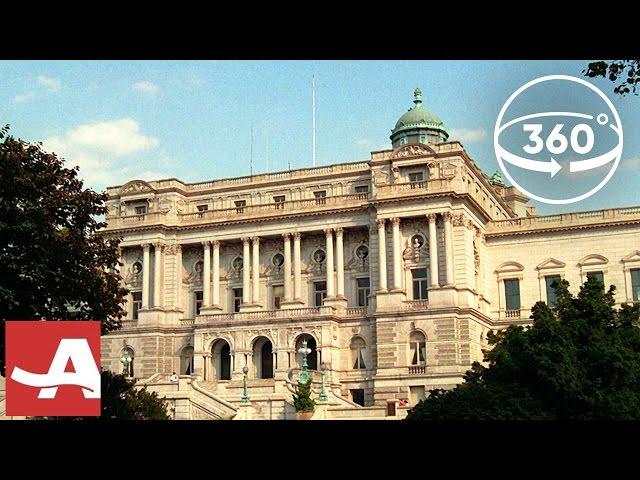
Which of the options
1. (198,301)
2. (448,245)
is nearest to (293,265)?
(198,301)

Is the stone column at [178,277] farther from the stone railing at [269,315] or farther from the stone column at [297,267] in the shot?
the stone column at [297,267]

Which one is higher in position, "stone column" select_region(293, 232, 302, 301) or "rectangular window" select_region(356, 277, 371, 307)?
"stone column" select_region(293, 232, 302, 301)

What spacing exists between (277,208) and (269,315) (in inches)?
246

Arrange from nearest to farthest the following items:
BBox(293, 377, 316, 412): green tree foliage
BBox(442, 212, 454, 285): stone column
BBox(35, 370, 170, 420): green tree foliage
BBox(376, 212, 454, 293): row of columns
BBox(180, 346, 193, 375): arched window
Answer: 1. BBox(35, 370, 170, 420): green tree foliage
2. BBox(293, 377, 316, 412): green tree foliage
3. BBox(442, 212, 454, 285): stone column
4. BBox(376, 212, 454, 293): row of columns
5. BBox(180, 346, 193, 375): arched window

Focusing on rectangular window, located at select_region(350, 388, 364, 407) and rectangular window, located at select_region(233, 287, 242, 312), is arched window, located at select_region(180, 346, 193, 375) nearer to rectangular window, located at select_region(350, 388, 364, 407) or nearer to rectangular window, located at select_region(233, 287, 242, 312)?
rectangular window, located at select_region(233, 287, 242, 312)

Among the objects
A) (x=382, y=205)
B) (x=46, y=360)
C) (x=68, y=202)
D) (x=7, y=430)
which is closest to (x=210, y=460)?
(x=7, y=430)

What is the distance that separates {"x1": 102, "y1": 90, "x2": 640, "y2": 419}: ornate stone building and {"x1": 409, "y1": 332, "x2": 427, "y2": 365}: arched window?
0.07 m

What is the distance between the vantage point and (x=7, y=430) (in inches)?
519

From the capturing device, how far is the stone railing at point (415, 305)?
47.4 metres

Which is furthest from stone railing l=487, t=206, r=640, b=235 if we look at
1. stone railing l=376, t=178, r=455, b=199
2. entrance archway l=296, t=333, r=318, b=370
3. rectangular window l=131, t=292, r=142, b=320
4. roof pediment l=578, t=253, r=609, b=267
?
rectangular window l=131, t=292, r=142, b=320

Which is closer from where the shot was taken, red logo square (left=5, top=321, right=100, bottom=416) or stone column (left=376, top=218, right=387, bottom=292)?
red logo square (left=5, top=321, right=100, bottom=416)

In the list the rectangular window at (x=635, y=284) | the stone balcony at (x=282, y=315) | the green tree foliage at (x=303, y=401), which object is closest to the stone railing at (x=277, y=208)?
the stone balcony at (x=282, y=315)

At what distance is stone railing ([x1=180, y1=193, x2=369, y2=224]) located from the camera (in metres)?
50.9
